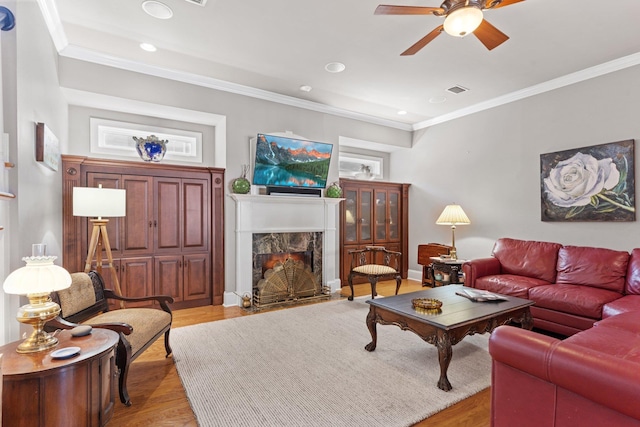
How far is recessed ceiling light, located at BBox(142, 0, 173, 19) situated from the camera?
2.68 meters

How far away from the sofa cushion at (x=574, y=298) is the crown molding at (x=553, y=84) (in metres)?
2.57

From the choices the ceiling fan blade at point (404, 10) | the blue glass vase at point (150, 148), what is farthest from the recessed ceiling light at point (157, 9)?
the ceiling fan blade at point (404, 10)

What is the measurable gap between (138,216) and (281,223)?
6.10 feet

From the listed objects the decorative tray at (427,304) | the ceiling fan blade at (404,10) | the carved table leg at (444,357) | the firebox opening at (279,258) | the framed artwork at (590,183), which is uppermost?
the ceiling fan blade at (404,10)

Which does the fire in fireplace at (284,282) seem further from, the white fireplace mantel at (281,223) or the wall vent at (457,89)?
the wall vent at (457,89)

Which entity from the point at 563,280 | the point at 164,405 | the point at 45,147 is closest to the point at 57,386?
the point at 164,405

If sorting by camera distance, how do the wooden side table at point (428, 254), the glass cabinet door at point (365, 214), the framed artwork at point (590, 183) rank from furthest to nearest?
the glass cabinet door at point (365, 214)
the wooden side table at point (428, 254)
the framed artwork at point (590, 183)

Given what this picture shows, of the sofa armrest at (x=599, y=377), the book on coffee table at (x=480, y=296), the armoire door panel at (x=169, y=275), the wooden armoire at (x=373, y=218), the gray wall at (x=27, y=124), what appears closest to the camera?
the sofa armrest at (x=599, y=377)

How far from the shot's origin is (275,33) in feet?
10.3

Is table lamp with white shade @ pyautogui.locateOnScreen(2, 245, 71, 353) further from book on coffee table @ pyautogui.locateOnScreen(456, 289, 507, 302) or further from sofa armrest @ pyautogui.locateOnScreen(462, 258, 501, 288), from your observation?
sofa armrest @ pyautogui.locateOnScreen(462, 258, 501, 288)

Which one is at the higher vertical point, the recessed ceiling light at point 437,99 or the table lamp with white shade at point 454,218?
the recessed ceiling light at point 437,99

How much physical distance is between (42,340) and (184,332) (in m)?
1.71

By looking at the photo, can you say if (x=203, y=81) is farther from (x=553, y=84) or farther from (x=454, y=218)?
(x=553, y=84)

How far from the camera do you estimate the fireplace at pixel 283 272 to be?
4.46m
